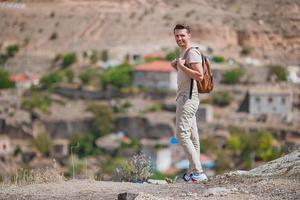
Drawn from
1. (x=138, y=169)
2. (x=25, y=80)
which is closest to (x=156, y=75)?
(x=25, y=80)

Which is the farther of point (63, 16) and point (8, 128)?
point (63, 16)

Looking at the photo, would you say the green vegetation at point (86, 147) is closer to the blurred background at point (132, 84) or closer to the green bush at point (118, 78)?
the blurred background at point (132, 84)

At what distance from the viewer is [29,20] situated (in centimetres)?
8075

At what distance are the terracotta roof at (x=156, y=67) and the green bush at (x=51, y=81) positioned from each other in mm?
5314

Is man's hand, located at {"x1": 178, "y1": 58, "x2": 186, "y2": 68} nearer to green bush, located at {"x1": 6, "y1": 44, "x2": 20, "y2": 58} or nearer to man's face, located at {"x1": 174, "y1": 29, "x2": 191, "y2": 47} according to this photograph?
man's face, located at {"x1": 174, "y1": 29, "x2": 191, "y2": 47}

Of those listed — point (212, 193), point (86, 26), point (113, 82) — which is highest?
point (86, 26)

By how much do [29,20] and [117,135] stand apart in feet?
81.4

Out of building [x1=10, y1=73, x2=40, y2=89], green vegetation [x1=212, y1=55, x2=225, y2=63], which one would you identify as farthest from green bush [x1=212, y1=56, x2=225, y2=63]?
building [x1=10, y1=73, x2=40, y2=89]

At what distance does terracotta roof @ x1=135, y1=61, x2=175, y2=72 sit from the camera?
206 ft

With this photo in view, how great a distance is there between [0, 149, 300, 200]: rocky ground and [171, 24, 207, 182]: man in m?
0.24

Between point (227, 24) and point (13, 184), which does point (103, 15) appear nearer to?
point (227, 24)

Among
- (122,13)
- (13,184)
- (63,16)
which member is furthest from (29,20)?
(13,184)

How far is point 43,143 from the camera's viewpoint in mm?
55969

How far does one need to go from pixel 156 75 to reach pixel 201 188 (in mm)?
53486
